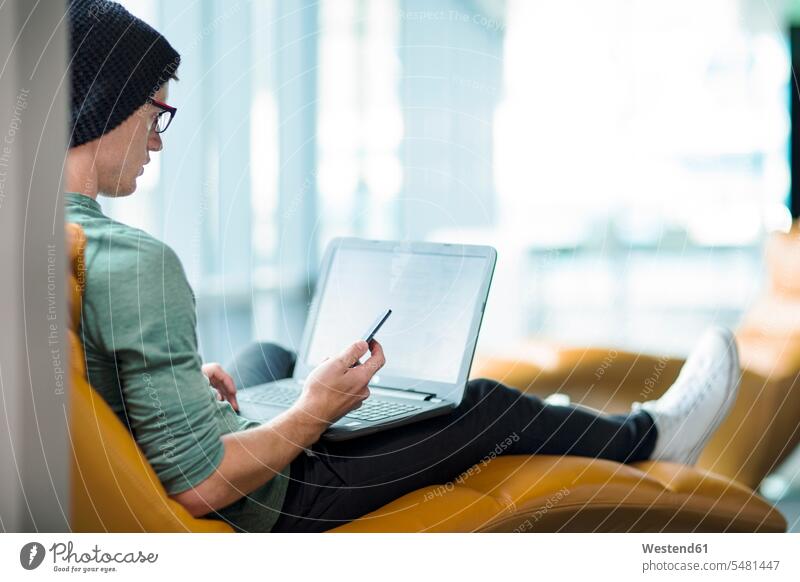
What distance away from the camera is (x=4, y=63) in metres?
0.90

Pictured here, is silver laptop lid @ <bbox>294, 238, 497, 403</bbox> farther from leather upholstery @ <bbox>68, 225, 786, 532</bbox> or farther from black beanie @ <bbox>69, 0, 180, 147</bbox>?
black beanie @ <bbox>69, 0, 180, 147</bbox>

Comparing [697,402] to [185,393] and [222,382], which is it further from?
[185,393]

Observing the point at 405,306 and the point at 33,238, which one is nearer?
the point at 33,238

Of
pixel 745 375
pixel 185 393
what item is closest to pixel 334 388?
pixel 185 393

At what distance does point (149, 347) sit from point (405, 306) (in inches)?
20.5

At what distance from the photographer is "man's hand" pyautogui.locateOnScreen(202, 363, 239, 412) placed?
47.7 inches

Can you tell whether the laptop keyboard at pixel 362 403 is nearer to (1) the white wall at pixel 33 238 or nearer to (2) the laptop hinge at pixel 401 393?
(2) the laptop hinge at pixel 401 393

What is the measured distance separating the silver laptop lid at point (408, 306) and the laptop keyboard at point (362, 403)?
0.06 m

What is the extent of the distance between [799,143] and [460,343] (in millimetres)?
3122

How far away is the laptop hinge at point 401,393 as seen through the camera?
1252 millimetres

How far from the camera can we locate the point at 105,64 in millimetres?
969
